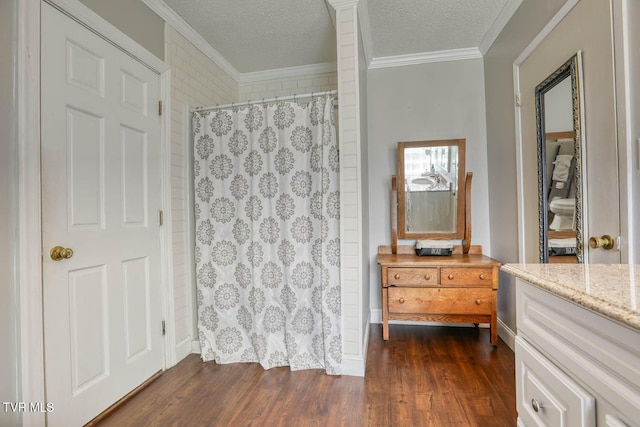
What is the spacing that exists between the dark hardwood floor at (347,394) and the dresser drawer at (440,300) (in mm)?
310

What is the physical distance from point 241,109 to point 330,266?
4.23 ft

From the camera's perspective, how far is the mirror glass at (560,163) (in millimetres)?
1488

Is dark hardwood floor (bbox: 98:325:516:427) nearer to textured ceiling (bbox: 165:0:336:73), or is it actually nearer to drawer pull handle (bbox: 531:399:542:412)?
drawer pull handle (bbox: 531:399:542:412)

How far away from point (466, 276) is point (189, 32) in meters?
2.85

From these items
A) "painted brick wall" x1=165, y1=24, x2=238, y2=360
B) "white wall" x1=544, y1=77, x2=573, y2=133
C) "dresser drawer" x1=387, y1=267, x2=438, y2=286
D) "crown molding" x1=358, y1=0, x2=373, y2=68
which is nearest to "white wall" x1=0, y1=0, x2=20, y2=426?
"painted brick wall" x1=165, y1=24, x2=238, y2=360

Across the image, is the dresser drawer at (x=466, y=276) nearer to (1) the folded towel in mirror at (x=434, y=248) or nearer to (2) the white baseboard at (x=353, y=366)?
(1) the folded towel in mirror at (x=434, y=248)

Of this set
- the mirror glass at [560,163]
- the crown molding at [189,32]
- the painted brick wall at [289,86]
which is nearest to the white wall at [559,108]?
the mirror glass at [560,163]

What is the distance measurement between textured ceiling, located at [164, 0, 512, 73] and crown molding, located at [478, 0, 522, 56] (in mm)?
36

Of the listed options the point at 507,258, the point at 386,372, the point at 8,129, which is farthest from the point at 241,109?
the point at 507,258

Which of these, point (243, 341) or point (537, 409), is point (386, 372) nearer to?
point (243, 341)

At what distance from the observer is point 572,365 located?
0.72 metres

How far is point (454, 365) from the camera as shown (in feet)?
6.76

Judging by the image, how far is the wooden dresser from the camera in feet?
7.43

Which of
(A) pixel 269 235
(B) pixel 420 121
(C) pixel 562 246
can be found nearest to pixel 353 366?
(A) pixel 269 235
